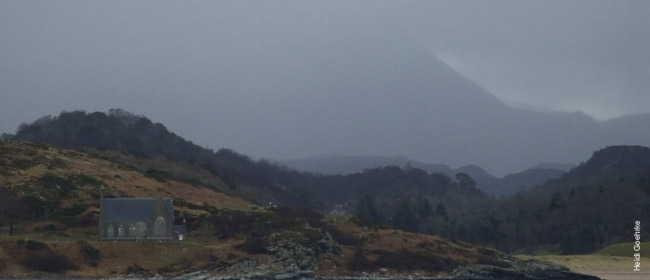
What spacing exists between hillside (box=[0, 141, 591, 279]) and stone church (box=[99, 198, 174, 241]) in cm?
238

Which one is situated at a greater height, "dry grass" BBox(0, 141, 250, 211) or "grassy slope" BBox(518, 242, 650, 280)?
"dry grass" BBox(0, 141, 250, 211)

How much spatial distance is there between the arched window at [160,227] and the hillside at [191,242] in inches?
114

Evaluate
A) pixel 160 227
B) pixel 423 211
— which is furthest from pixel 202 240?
pixel 423 211

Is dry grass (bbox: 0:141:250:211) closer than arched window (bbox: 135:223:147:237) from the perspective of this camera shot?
No

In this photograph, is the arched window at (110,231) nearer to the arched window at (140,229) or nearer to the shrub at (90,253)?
the arched window at (140,229)

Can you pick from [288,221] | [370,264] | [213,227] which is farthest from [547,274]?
[213,227]

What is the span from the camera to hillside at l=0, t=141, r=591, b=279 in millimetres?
84625

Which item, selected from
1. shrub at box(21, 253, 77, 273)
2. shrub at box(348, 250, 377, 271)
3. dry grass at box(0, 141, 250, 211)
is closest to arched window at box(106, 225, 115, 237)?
shrub at box(21, 253, 77, 273)

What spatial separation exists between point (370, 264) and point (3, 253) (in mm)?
35180

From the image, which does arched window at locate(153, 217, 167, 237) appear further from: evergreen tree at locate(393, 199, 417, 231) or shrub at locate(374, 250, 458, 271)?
evergreen tree at locate(393, 199, 417, 231)

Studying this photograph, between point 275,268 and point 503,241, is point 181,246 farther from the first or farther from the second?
point 503,241

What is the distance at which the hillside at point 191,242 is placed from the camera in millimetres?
84625

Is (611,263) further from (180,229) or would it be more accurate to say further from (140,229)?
(140,229)

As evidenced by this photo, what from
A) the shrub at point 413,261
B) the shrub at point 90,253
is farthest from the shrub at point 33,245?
the shrub at point 413,261
